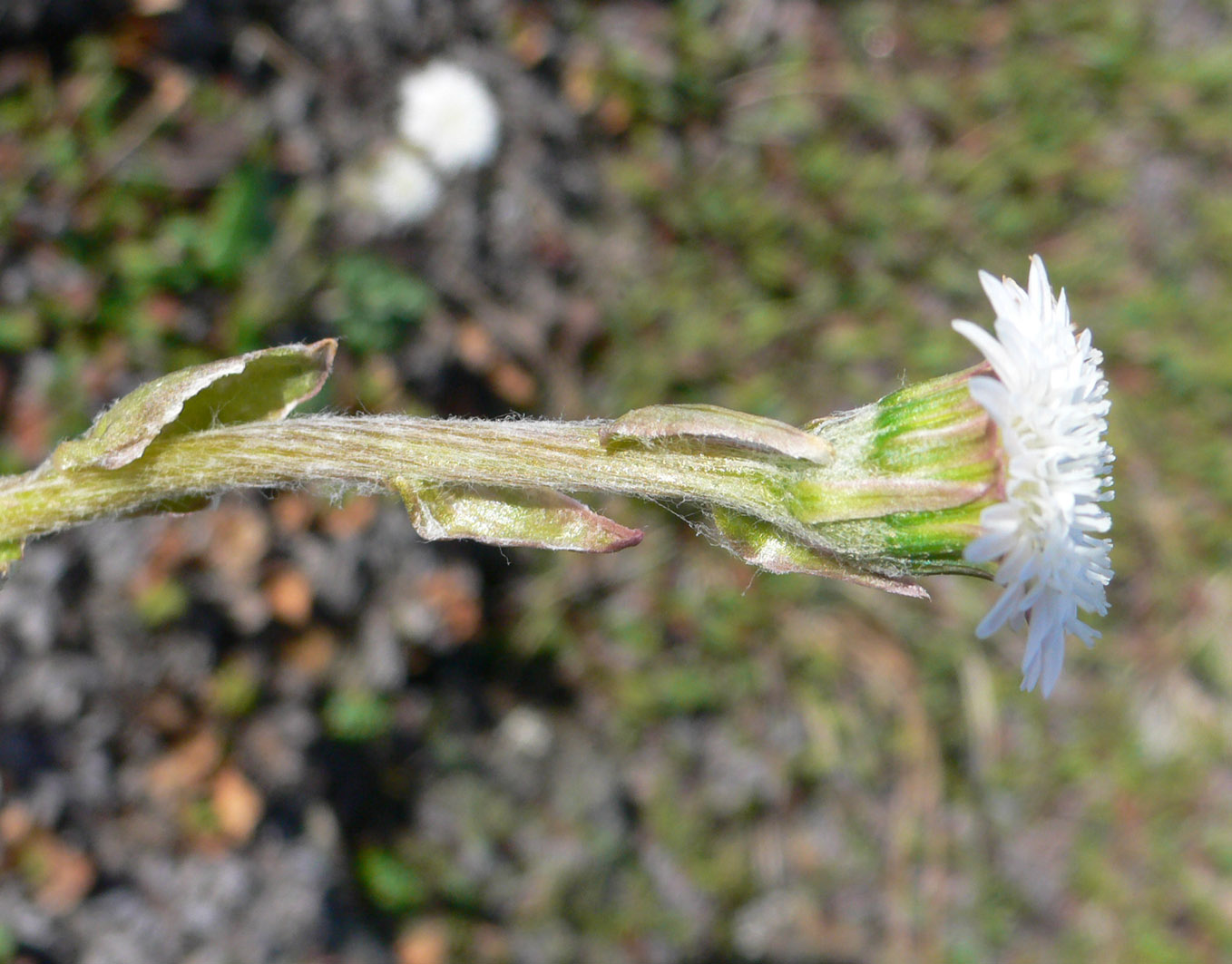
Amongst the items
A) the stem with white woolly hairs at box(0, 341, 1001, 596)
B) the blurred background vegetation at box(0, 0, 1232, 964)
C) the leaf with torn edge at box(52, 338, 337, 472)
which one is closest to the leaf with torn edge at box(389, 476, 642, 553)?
the stem with white woolly hairs at box(0, 341, 1001, 596)

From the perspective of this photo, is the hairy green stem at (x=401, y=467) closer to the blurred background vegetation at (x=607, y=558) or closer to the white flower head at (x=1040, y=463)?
the white flower head at (x=1040, y=463)

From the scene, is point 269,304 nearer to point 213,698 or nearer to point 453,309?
point 453,309

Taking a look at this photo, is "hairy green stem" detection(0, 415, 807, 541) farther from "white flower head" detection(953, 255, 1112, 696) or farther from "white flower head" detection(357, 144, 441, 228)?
"white flower head" detection(357, 144, 441, 228)

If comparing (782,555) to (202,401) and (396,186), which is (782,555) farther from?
(396,186)

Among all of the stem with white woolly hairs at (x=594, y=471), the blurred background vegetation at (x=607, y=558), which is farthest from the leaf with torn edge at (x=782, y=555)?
the blurred background vegetation at (x=607, y=558)

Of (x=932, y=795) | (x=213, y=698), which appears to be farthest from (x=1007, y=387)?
(x=932, y=795)

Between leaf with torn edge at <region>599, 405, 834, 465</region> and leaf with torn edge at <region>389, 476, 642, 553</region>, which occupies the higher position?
leaf with torn edge at <region>599, 405, 834, 465</region>
